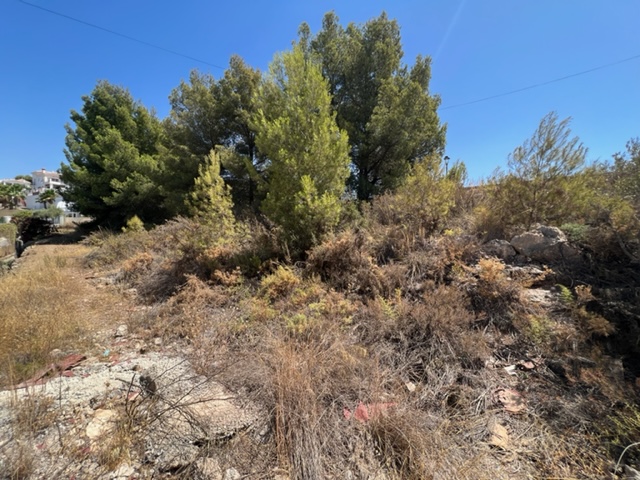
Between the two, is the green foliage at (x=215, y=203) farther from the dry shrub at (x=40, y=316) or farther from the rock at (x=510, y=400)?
the rock at (x=510, y=400)

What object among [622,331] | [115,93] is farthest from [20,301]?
[115,93]

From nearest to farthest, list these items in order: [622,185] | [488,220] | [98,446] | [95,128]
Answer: [98,446]
[622,185]
[488,220]
[95,128]

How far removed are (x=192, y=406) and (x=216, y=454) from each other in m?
0.42

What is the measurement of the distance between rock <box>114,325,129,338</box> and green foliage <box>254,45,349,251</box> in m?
2.83

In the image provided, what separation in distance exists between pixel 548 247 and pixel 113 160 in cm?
1733

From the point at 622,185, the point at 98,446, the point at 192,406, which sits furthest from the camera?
the point at 622,185

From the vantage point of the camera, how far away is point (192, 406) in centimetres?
200

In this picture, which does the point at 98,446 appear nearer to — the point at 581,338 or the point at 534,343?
the point at 534,343

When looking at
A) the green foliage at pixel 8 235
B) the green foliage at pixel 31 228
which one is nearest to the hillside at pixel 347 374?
the green foliage at pixel 8 235

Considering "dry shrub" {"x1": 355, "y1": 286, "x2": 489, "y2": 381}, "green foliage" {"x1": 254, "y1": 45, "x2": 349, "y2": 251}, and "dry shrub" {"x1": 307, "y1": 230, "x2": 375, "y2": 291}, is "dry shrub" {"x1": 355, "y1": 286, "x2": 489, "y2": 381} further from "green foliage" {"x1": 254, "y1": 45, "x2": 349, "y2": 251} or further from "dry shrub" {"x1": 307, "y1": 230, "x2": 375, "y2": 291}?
"green foliage" {"x1": 254, "y1": 45, "x2": 349, "y2": 251}

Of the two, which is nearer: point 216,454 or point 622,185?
point 216,454

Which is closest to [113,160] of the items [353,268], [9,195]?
[353,268]

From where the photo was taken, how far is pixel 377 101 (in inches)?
384

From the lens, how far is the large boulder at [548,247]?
373cm
